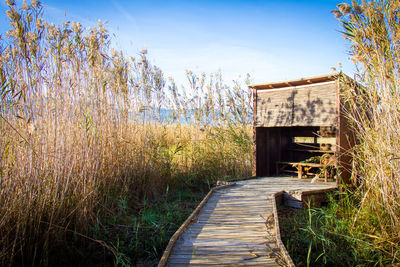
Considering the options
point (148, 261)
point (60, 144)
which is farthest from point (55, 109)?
point (148, 261)

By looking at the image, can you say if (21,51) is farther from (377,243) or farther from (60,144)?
(377,243)

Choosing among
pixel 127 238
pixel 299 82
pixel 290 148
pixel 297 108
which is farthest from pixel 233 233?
pixel 290 148

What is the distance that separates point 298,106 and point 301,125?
0.48 m

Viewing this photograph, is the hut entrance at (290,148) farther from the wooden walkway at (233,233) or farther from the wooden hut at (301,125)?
the wooden walkway at (233,233)

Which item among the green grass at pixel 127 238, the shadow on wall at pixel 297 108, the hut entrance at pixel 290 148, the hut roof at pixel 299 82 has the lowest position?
the green grass at pixel 127 238

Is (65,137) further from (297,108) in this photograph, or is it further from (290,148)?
(290,148)

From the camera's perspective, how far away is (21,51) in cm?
306

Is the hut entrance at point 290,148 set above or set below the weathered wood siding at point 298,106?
below

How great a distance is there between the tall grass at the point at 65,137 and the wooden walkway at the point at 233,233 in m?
1.08

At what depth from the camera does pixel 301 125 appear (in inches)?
223

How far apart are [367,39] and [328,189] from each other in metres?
2.78

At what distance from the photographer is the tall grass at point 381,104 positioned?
3131 millimetres

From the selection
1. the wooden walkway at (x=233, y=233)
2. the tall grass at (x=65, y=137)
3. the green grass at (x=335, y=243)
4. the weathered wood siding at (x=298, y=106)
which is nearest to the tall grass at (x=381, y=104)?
the green grass at (x=335, y=243)

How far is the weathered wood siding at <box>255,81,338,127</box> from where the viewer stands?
5.41 metres
